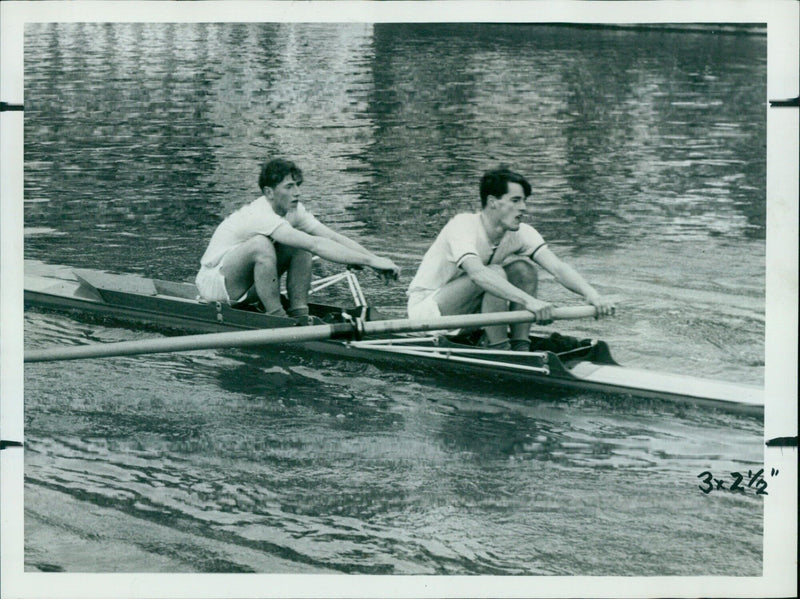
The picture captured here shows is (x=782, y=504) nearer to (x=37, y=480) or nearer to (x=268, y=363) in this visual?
(x=268, y=363)

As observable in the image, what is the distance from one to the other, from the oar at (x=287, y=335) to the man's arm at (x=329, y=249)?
39 cm

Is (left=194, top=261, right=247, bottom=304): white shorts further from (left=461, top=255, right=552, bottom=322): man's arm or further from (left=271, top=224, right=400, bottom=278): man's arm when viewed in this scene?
(left=461, top=255, right=552, bottom=322): man's arm

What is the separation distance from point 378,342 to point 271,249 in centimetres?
71

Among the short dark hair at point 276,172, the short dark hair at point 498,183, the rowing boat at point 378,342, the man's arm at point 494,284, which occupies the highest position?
the short dark hair at point 276,172

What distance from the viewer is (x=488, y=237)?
521 cm

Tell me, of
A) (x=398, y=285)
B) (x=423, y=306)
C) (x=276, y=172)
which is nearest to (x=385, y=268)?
(x=423, y=306)

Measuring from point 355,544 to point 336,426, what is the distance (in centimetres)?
63

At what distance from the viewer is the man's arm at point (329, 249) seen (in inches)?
209

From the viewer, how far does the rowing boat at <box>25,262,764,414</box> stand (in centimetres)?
491

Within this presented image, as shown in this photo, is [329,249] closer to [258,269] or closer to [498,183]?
[258,269]

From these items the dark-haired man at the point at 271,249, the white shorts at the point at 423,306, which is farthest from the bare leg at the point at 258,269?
the white shorts at the point at 423,306

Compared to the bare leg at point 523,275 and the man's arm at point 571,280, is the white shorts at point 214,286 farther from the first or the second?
the man's arm at point 571,280

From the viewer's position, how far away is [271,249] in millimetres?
5496

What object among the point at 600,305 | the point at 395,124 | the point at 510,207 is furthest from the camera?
the point at 395,124
